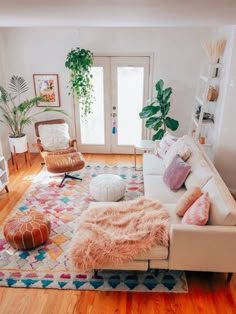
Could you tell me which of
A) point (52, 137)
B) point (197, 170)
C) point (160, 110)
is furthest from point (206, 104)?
point (52, 137)

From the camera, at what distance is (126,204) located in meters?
3.07

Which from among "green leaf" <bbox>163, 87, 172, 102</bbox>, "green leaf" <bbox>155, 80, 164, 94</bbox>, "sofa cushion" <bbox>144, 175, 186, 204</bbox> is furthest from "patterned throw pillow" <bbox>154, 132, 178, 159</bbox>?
"green leaf" <bbox>155, 80, 164, 94</bbox>

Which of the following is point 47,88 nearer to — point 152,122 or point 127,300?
point 152,122

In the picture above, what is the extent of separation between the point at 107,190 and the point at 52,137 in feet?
5.66

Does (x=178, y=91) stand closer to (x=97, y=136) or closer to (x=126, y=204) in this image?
(x=97, y=136)

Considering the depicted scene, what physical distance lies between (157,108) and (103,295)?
3.29 meters

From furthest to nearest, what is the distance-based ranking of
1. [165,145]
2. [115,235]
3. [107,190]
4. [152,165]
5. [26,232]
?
[165,145], [152,165], [107,190], [26,232], [115,235]

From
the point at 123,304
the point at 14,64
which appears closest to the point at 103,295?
the point at 123,304

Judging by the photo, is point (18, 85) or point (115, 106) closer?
point (18, 85)

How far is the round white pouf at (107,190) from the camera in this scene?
12.4 feet

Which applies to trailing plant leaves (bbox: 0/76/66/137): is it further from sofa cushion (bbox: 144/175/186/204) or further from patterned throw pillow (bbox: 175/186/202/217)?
patterned throw pillow (bbox: 175/186/202/217)

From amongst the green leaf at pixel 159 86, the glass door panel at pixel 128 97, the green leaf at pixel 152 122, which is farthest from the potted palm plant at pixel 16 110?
the green leaf at pixel 159 86

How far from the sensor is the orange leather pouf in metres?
2.94

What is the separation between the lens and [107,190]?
3.77 metres
